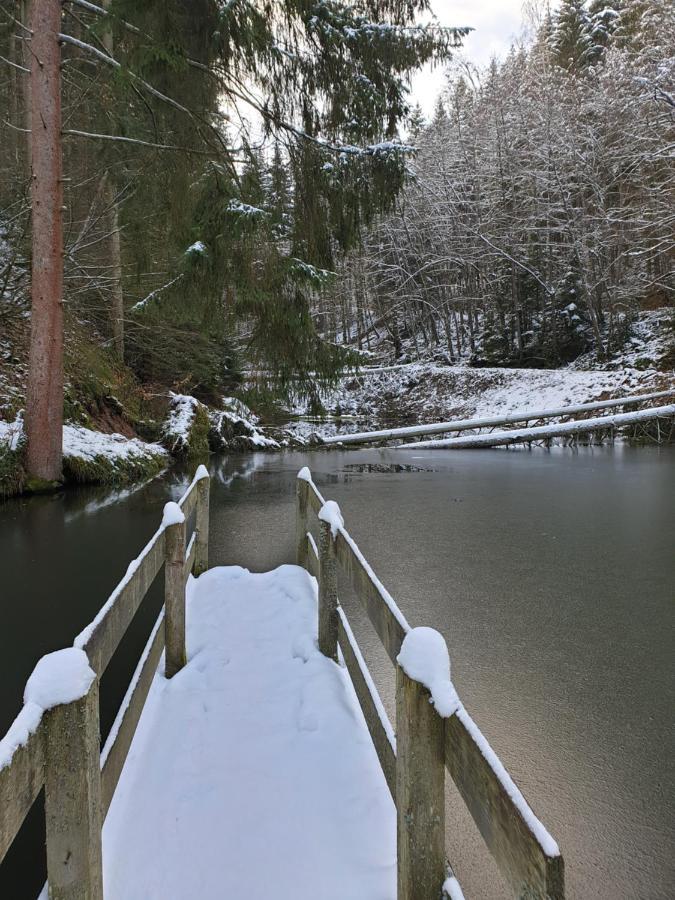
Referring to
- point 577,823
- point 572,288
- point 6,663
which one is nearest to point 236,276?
point 6,663

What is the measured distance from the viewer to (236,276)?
8305 mm

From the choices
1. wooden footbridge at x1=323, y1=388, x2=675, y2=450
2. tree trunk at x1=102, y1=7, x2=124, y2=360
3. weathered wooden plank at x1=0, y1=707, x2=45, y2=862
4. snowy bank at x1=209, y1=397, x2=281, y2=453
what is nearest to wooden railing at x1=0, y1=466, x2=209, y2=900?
weathered wooden plank at x1=0, y1=707, x2=45, y2=862

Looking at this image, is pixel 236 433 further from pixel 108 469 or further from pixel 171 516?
pixel 171 516

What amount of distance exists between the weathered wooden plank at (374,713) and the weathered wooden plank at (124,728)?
41.5 inches

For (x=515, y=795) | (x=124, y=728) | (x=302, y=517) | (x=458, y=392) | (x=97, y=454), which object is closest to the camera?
(x=515, y=795)

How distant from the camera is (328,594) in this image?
356 cm

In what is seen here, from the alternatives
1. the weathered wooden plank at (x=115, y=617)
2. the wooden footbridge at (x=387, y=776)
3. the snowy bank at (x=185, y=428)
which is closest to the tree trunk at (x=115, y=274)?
the snowy bank at (x=185, y=428)

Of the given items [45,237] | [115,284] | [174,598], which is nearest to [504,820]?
[174,598]

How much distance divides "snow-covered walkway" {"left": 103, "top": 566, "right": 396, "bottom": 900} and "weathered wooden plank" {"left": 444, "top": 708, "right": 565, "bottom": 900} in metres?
1.00

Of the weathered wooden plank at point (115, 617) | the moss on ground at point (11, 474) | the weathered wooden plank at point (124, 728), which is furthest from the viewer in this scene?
the moss on ground at point (11, 474)

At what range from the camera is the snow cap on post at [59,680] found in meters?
1.28

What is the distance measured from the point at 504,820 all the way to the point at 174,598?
2752mm

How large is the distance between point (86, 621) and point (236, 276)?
A: 18.3 feet

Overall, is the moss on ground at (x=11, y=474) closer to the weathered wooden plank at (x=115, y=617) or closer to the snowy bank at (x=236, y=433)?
the weathered wooden plank at (x=115, y=617)
